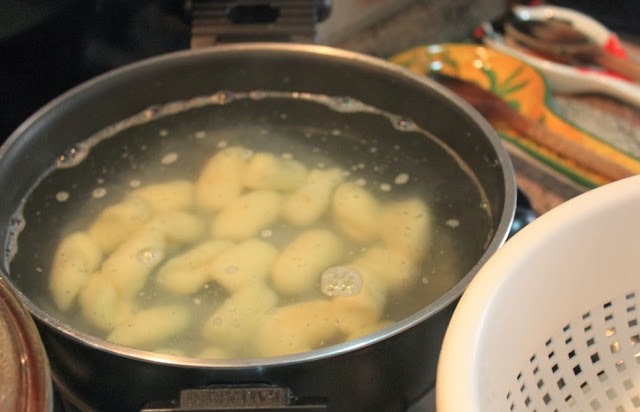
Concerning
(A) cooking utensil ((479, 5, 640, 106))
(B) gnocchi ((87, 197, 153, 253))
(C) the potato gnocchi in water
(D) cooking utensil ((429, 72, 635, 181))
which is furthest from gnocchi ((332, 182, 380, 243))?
(A) cooking utensil ((479, 5, 640, 106))

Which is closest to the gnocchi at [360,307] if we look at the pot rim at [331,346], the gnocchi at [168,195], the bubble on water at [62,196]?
the pot rim at [331,346]

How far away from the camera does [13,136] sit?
60 centimetres

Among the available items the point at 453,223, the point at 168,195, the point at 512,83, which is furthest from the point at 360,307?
the point at 512,83

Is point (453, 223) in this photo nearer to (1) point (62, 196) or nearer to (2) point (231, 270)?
(2) point (231, 270)

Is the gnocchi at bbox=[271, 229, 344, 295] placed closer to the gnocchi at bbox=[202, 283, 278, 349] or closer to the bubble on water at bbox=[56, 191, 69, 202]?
the gnocchi at bbox=[202, 283, 278, 349]

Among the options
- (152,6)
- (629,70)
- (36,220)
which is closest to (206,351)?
(36,220)

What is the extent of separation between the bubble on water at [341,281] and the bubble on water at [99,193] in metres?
0.28

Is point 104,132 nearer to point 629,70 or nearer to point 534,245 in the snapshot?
point 534,245

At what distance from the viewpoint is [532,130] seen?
2.86 ft

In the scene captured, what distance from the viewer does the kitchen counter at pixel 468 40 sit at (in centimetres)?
83

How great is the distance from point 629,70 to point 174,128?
736 millimetres

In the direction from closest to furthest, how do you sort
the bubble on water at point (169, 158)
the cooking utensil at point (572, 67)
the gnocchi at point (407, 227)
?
the gnocchi at point (407, 227) < the bubble on water at point (169, 158) < the cooking utensil at point (572, 67)

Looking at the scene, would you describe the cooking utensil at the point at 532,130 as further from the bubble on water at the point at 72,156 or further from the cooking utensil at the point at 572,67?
the bubble on water at the point at 72,156

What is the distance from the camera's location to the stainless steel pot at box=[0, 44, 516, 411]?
429 millimetres
